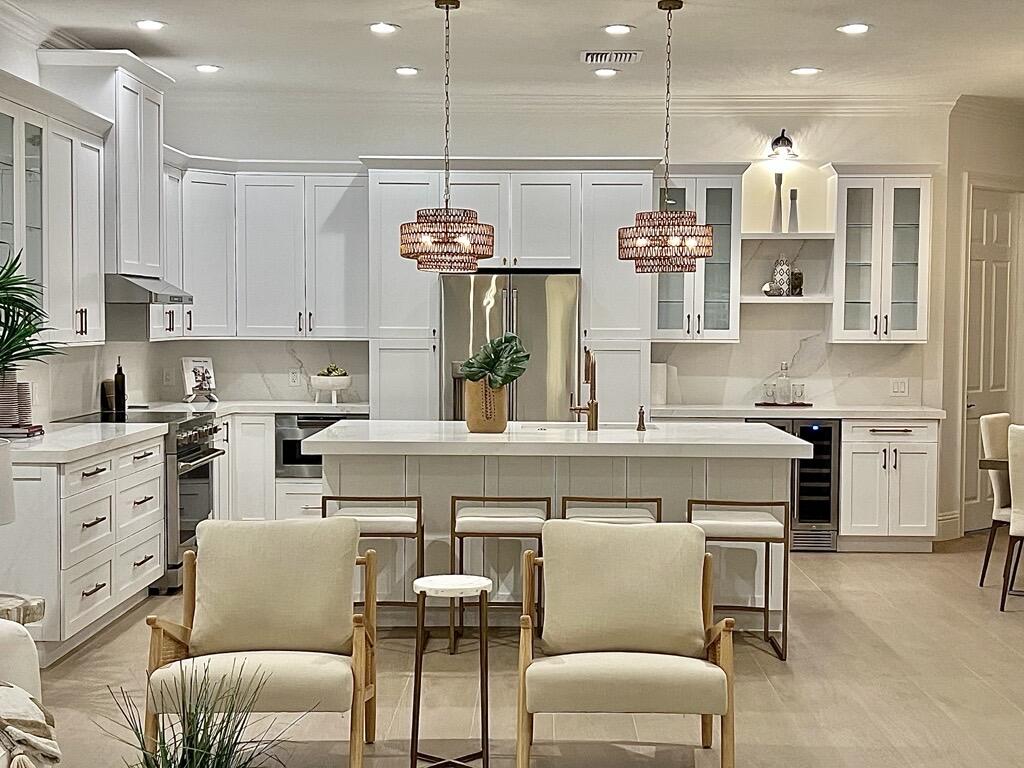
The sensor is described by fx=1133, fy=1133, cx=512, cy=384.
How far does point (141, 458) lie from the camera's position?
18.3 ft

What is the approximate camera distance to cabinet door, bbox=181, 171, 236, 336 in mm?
7395

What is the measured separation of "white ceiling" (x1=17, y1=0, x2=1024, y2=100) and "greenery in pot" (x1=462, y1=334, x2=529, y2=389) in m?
1.65

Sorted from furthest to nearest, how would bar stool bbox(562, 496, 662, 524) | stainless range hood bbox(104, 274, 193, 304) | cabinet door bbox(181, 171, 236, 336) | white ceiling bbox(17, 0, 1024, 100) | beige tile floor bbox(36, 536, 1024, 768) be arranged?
cabinet door bbox(181, 171, 236, 336)
stainless range hood bbox(104, 274, 193, 304)
white ceiling bbox(17, 0, 1024, 100)
bar stool bbox(562, 496, 662, 524)
beige tile floor bbox(36, 536, 1024, 768)

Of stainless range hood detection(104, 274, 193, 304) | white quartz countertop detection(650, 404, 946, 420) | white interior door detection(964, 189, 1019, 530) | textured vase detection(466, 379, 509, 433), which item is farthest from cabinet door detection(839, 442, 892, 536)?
stainless range hood detection(104, 274, 193, 304)

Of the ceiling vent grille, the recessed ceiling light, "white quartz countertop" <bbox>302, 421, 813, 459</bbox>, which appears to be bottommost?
"white quartz countertop" <bbox>302, 421, 813, 459</bbox>

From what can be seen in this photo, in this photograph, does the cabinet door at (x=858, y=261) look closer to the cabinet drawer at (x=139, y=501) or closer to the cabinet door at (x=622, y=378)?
the cabinet door at (x=622, y=378)

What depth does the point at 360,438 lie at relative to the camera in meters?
5.21

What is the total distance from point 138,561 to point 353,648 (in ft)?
8.32

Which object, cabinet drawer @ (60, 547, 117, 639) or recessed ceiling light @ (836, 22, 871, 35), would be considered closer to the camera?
cabinet drawer @ (60, 547, 117, 639)

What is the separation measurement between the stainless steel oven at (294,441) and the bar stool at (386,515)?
2.24 metres

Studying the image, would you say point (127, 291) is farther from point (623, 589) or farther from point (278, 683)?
point (623, 589)

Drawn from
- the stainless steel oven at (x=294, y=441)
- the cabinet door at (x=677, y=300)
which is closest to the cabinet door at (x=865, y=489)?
the cabinet door at (x=677, y=300)

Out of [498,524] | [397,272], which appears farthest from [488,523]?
[397,272]

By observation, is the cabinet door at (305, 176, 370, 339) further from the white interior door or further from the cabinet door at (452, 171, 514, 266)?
the white interior door
